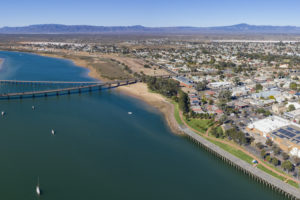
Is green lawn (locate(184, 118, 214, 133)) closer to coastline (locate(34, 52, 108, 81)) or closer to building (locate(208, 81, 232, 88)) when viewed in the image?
building (locate(208, 81, 232, 88))

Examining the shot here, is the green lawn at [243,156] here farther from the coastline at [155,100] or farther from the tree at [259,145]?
the coastline at [155,100]

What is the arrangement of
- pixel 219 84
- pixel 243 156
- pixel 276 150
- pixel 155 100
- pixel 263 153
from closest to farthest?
1. pixel 263 153
2. pixel 276 150
3. pixel 243 156
4. pixel 155 100
5. pixel 219 84

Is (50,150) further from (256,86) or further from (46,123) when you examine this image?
(256,86)

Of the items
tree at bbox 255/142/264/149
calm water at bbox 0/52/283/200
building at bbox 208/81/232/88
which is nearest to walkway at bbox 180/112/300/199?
calm water at bbox 0/52/283/200

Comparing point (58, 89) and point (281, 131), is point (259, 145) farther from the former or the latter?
point (58, 89)

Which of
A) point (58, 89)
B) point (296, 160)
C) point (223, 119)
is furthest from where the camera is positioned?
point (58, 89)

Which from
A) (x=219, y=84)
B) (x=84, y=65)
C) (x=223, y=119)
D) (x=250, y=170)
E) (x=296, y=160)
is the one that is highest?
(x=84, y=65)

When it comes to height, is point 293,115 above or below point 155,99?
above

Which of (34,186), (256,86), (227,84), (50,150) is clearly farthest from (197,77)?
(34,186)

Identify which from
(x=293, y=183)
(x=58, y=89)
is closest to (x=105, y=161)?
(x=293, y=183)
